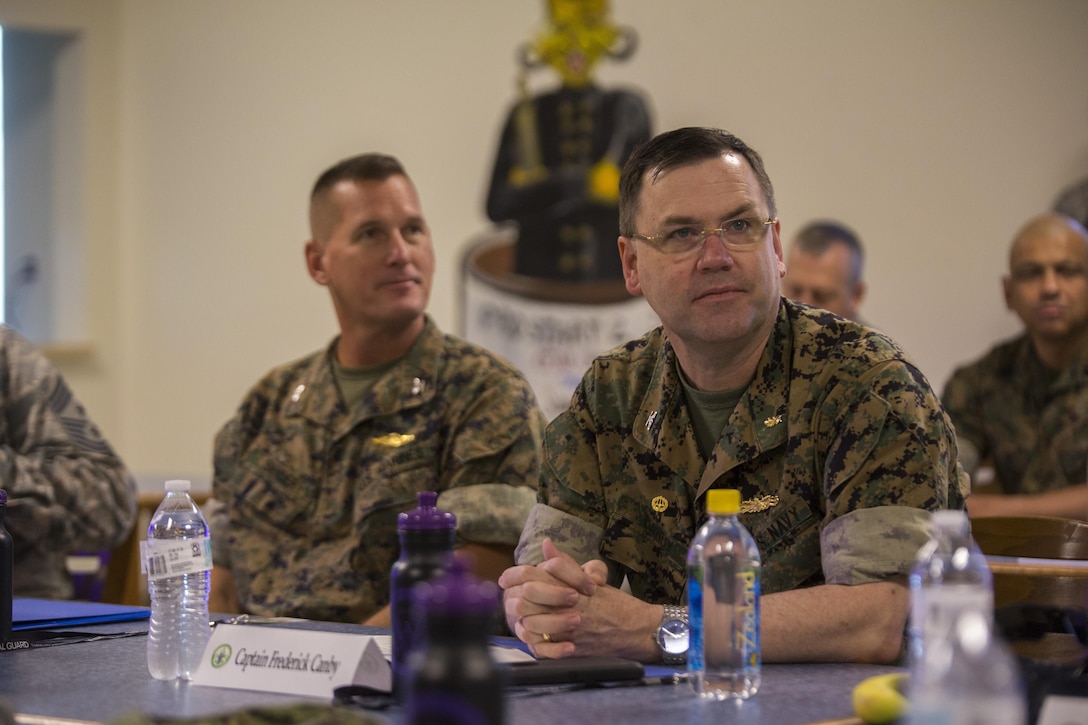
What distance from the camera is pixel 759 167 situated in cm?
205

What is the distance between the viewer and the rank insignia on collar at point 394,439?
103 inches

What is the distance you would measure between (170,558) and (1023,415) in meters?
2.77

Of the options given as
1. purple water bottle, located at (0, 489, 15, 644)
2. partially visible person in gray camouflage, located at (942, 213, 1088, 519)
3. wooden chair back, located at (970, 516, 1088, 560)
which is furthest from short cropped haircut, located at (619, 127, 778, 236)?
partially visible person in gray camouflage, located at (942, 213, 1088, 519)

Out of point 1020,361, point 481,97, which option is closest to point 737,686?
point 1020,361

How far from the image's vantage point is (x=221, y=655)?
5.08ft

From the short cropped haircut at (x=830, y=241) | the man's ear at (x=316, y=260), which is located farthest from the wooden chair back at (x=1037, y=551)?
the short cropped haircut at (x=830, y=241)

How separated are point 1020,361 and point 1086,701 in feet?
8.83

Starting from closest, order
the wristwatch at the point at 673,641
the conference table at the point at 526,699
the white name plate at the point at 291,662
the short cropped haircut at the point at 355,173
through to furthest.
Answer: the conference table at the point at 526,699
the white name plate at the point at 291,662
the wristwatch at the point at 673,641
the short cropped haircut at the point at 355,173

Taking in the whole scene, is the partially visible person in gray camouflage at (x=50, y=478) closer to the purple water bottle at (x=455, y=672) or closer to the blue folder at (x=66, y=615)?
the blue folder at (x=66, y=615)

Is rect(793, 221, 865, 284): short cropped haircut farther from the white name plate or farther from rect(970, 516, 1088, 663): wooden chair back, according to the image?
the white name plate

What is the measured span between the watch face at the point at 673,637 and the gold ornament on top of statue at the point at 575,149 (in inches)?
118

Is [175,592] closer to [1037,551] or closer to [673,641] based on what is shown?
[673,641]

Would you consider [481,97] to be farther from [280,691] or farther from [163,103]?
[280,691]

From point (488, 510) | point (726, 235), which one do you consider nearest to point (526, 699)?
point (726, 235)
